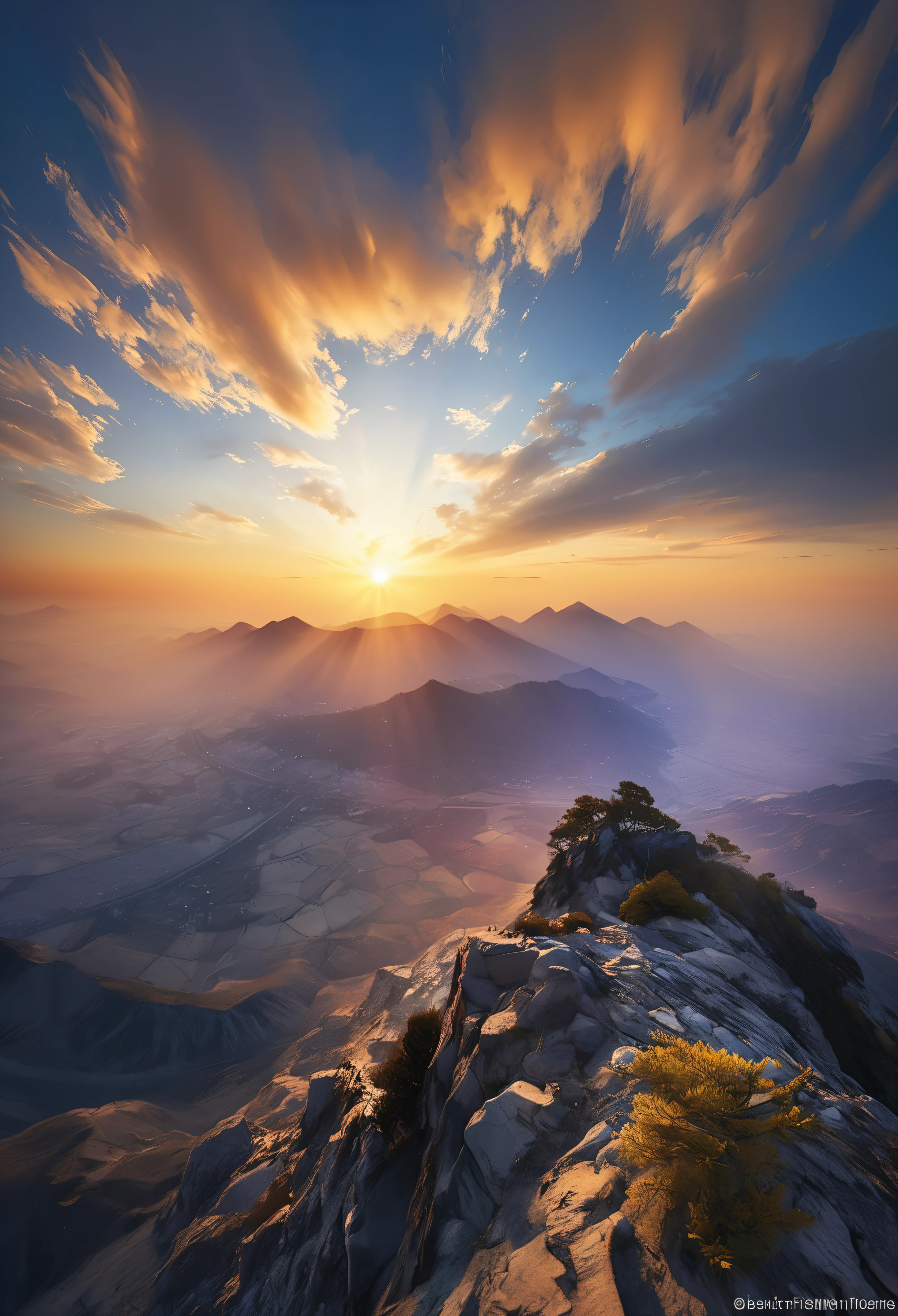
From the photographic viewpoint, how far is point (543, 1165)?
7.41 m

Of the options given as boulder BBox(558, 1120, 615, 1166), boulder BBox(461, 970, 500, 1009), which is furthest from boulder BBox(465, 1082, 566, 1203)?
boulder BBox(461, 970, 500, 1009)

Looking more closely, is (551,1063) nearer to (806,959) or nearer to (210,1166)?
(806,959)

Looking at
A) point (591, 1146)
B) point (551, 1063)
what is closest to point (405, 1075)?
point (551, 1063)

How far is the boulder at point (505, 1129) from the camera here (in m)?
7.68

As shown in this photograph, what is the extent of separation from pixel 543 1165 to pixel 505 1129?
90cm

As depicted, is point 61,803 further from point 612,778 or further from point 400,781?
point 612,778

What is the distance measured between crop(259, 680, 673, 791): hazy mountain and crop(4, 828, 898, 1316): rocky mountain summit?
99.4 meters

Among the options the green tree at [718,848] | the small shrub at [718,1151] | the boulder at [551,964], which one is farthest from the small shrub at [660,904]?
the small shrub at [718,1151]

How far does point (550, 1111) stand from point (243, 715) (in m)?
210

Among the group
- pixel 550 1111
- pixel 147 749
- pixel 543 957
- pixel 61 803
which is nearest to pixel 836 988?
pixel 543 957

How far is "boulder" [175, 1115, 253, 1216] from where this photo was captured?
23.6 meters

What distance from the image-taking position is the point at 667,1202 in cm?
517

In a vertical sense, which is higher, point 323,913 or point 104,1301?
point 104,1301

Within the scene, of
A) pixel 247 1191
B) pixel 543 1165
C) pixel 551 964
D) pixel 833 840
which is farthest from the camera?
pixel 833 840
